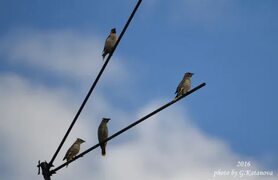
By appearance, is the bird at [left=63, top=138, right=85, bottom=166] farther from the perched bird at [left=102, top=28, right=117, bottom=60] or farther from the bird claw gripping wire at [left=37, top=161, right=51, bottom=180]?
the bird claw gripping wire at [left=37, top=161, right=51, bottom=180]

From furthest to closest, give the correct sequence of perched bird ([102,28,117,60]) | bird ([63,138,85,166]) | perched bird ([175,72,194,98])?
perched bird ([102,28,117,60]), bird ([63,138,85,166]), perched bird ([175,72,194,98])

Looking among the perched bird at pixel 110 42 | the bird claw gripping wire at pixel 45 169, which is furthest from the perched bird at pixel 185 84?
the bird claw gripping wire at pixel 45 169

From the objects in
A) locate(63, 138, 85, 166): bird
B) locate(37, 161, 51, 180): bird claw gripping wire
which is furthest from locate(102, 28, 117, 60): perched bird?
locate(37, 161, 51, 180): bird claw gripping wire

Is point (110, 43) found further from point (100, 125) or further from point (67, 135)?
point (67, 135)

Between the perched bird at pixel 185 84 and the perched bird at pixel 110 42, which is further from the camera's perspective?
the perched bird at pixel 110 42

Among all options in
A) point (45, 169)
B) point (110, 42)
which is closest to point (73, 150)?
point (110, 42)

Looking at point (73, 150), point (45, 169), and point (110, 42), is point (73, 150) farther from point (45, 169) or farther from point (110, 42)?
point (45, 169)

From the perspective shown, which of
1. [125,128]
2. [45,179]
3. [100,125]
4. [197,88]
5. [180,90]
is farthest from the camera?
[100,125]

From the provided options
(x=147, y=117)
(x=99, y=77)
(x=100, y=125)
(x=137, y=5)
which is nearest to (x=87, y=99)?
(x=99, y=77)

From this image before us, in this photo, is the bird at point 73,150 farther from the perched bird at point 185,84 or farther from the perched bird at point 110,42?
the perched bird at point 185,84

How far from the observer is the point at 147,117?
6.67 m

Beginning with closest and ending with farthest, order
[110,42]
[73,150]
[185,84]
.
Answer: [185,84] → [73,150] → [110,42]

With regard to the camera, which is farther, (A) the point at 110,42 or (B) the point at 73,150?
(A) the point at 110,42

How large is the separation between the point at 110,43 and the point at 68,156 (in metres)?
2.96
